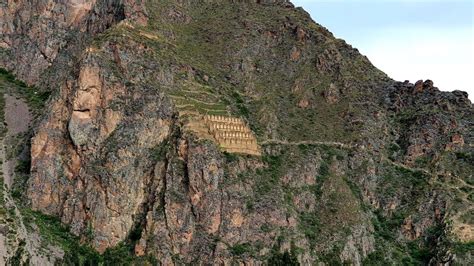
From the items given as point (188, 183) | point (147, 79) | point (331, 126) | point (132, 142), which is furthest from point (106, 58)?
point (331, 126)

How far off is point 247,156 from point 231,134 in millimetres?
4720

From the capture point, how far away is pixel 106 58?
159375 mm

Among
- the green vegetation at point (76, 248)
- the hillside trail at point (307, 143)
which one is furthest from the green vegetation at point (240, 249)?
the hillside trail at point (307, 143)

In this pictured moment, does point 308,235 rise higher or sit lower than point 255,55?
lower

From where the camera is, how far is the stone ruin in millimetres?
150125

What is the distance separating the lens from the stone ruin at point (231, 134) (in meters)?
150

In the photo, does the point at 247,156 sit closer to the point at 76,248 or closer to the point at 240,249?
the point at 240,249

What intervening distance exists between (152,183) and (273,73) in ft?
155

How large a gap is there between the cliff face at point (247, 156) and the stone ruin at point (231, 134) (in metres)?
0.99

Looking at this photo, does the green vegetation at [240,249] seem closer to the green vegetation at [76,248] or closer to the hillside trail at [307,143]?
the green vegetation at [76,248]

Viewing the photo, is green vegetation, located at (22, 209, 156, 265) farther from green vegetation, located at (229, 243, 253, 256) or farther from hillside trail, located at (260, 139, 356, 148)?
hillside trail, located at (260, 139, 356, 148)

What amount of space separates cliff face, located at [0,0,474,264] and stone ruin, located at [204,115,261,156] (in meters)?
0.99

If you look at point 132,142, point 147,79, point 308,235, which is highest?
point 147,79

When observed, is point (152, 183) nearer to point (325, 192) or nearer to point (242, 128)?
point (242, 128)
